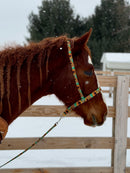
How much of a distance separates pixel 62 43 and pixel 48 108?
1.12 meters

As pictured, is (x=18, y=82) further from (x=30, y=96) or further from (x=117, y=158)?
(x=117, y=158)

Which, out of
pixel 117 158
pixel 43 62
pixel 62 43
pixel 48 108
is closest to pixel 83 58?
pixel 62 43

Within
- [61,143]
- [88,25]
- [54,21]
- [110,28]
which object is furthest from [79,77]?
[110,28]

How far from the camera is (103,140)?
2.53 m

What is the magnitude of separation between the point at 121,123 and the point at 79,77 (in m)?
1.32

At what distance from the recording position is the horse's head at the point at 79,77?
1500mm

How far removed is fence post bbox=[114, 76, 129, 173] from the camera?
2.47 meters

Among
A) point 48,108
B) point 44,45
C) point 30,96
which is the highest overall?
point 44,45

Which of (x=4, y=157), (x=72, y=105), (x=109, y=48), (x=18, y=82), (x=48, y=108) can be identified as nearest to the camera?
(x=18, y=82)

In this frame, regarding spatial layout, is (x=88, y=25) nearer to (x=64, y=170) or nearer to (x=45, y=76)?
(x=64, y=170)

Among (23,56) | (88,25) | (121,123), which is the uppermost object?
(23,56)

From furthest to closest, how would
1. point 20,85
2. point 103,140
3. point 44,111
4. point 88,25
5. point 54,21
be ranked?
1. point 88,25
2. point 54,21
3. point 103,140
4. point 44,111
5. point 20,85

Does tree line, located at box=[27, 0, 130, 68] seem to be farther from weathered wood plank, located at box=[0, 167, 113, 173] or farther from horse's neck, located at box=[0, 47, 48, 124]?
horse's neck, located at box=[0, 47, 48, 124]

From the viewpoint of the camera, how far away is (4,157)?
9.83 ft
